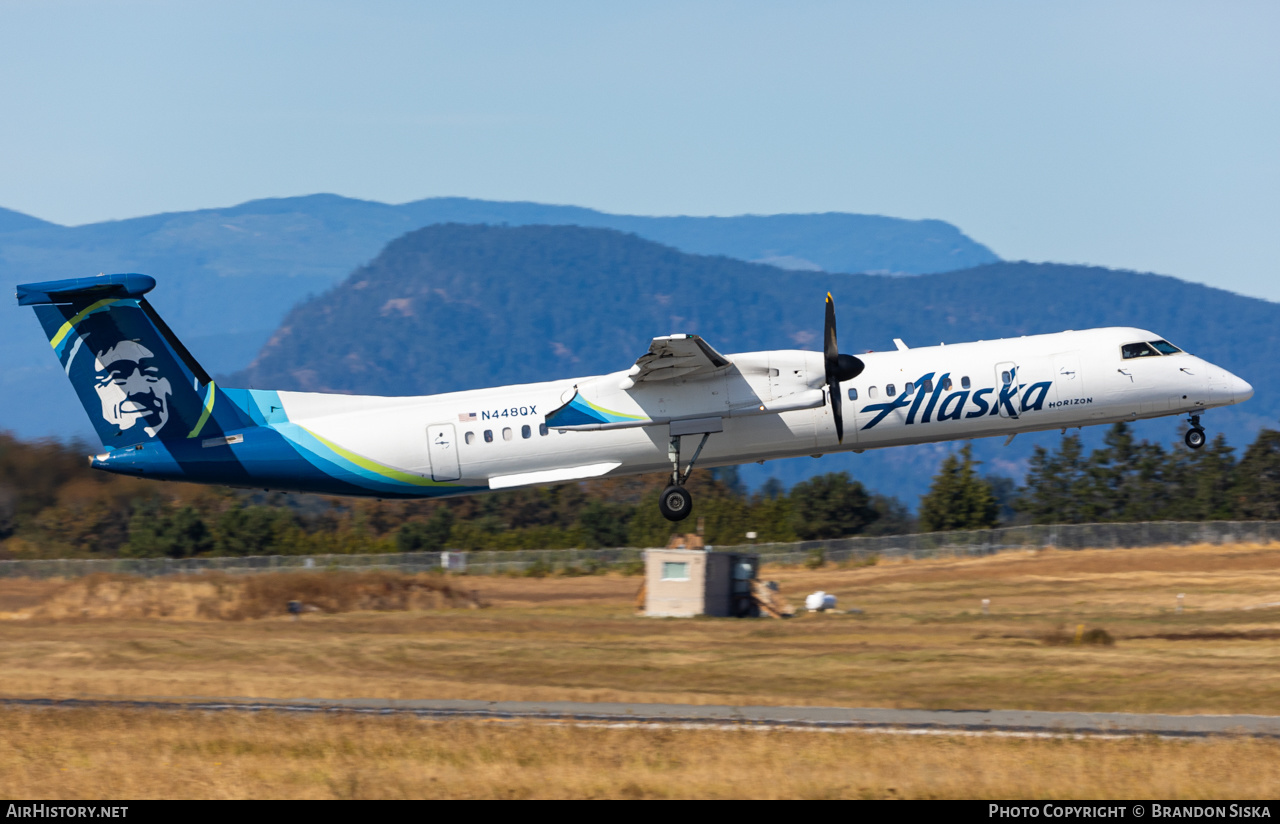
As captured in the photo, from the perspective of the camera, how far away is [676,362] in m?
25.5

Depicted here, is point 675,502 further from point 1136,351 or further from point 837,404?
point 1136,351

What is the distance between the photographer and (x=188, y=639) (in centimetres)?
3600

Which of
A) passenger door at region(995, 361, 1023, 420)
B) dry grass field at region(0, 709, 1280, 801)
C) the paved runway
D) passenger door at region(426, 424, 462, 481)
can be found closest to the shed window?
passenger door at region(426, 424, 462, 481)

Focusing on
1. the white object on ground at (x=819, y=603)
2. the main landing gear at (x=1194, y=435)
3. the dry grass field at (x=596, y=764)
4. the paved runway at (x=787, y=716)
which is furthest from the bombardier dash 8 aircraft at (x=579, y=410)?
the white object on ground at (x=819, y=603)

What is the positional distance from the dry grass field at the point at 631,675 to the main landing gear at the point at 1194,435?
4.73 metres

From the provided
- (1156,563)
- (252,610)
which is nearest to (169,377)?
(252,610)

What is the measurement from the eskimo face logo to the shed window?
19.5 metres

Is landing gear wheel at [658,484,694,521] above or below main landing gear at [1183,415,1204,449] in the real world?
below

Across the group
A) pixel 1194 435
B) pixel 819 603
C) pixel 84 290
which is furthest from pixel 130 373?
pixel 819 603

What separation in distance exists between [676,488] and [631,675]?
16.8ft

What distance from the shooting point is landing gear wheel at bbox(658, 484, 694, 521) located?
2625 centimetres

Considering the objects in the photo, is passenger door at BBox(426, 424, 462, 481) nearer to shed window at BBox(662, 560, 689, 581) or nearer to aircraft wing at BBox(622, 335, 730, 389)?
aircraft wing at BBox(622, 335, 730, 389)

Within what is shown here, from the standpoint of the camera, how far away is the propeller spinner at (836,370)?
83.0 feet

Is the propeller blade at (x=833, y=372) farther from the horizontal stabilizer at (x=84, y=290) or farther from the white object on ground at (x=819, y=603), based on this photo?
the white object on ground at (x=819, y=603)
